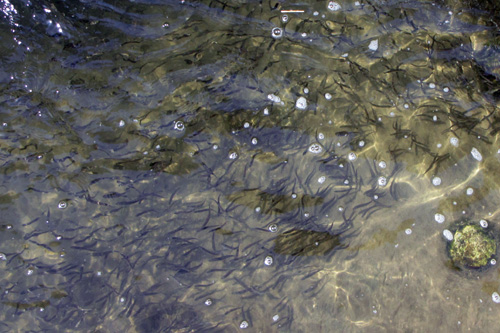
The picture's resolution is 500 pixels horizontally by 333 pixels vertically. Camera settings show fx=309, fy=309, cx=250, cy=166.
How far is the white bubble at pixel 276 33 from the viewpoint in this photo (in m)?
5.43

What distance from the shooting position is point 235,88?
5.27 meters

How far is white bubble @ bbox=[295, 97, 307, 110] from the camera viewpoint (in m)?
5.20

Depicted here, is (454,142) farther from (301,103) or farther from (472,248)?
(301,103)

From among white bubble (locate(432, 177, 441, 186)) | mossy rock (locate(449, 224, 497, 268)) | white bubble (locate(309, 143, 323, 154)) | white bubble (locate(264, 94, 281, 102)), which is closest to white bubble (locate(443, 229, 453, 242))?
mossy rock (locate(449, 224, 497, 268))

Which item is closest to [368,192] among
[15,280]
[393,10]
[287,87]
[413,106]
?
[413,106]

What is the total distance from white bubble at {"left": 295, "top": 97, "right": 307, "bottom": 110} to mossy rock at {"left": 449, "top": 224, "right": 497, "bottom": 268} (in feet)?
10.2

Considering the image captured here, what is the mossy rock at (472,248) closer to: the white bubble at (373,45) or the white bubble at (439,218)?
the white bubble at (439,218)

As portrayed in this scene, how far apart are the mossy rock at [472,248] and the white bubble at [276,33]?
4319 millimetres

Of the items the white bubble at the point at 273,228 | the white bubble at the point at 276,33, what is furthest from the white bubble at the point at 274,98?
the white bubble at the point at 273,228

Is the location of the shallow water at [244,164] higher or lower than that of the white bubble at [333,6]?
lower

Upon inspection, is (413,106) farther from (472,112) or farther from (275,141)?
(275,141)


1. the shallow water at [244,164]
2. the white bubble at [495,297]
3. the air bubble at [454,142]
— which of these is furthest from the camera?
the air bubble at [454,142]

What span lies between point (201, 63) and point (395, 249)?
14.4 ft

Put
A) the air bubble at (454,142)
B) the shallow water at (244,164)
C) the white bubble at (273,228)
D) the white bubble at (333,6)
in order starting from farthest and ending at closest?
the white bubble at (333,6), the air bubble at (454,142), the white bubble at (273,228), the shallow water at (244,164)
